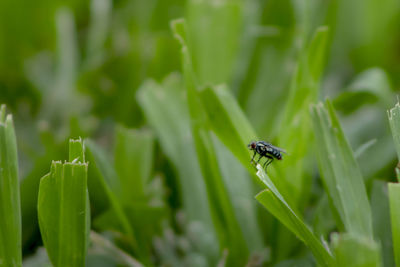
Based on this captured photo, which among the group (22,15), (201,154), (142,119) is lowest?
(201,154)

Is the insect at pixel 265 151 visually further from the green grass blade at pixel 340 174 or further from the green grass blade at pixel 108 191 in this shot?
the green grass blade at pixel 108 191

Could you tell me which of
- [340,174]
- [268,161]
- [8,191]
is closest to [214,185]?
[268,161]

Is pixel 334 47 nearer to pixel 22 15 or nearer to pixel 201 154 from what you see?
pixel 201 154

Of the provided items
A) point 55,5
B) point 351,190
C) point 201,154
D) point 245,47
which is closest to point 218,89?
point 201,154

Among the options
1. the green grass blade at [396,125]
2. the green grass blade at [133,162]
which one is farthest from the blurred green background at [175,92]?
the green grass blade at [396,125]

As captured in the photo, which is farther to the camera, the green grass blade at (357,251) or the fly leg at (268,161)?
the fly leg at (268,161)

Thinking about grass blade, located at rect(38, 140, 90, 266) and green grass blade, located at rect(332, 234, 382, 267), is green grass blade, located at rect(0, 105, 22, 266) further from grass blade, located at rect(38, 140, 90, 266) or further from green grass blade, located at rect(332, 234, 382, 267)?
green grass blade, located at rect(332, 234, 382, 267)

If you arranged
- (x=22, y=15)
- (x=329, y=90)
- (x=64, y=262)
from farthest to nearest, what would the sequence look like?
(x=22, y=15)
(x=329, y=90)
(x=64, y=262)

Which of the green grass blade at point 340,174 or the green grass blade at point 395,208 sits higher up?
the green grass blade at point 340,174

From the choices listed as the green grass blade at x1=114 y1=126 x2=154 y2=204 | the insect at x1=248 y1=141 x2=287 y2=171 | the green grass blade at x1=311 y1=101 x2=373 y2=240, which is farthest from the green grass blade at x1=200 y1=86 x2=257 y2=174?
the green grass blade at x1=114 y1=126 x2=154 y2=204
